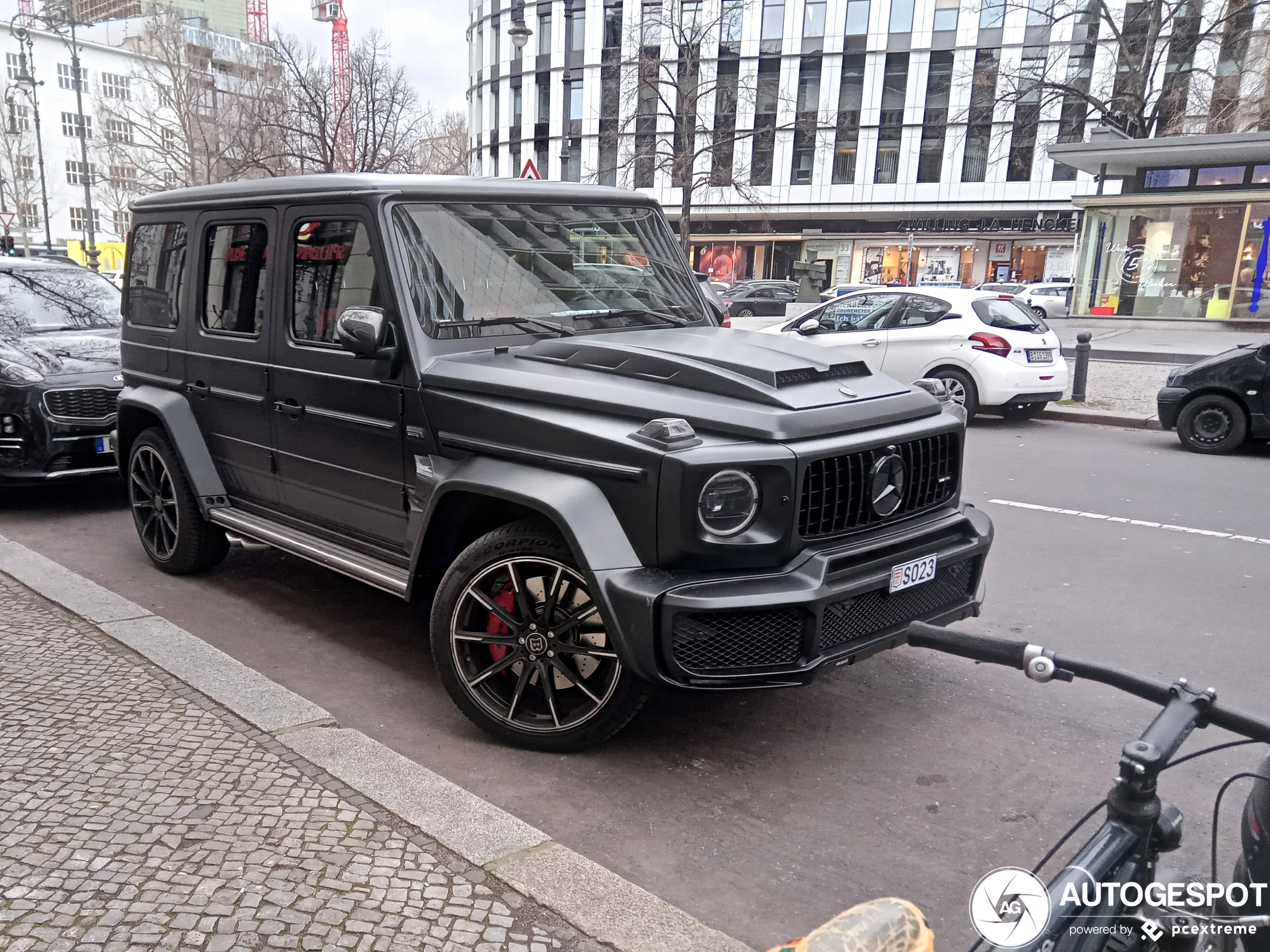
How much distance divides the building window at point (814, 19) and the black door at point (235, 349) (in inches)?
2144

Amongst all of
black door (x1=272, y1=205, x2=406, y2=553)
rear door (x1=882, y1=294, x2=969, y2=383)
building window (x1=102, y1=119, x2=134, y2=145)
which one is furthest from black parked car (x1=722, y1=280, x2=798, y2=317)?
building window (x1=102, y1=119, x2=134, y2=145)

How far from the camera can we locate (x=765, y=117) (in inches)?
2174

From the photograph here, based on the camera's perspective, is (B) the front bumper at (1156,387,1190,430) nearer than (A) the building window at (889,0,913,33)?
Yes

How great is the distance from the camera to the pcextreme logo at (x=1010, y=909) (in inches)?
53.9

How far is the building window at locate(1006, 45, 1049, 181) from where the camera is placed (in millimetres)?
46812

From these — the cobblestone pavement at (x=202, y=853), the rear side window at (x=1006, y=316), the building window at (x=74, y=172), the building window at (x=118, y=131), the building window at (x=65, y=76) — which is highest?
the building window at (x=65, y=76)

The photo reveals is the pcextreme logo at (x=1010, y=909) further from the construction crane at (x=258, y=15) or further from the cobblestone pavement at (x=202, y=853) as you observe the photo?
the construction crane at (x=258, y=15)

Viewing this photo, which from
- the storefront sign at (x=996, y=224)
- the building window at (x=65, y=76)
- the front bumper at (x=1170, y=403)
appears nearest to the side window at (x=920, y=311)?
the front bumper at (x=1170, y=403)

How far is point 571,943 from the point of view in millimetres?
2648

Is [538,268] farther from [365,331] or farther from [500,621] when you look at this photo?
[500,621]

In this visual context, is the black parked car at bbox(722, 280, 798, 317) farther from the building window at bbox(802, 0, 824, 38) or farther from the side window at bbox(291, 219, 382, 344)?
the side window at bbox(291, 219, 382, 344)

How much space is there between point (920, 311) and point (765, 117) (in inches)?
1839

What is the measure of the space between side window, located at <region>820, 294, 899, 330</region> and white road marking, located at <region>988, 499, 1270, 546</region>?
4.48 metres

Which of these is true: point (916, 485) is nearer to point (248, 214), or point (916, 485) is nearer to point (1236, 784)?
point (1236, 784)
